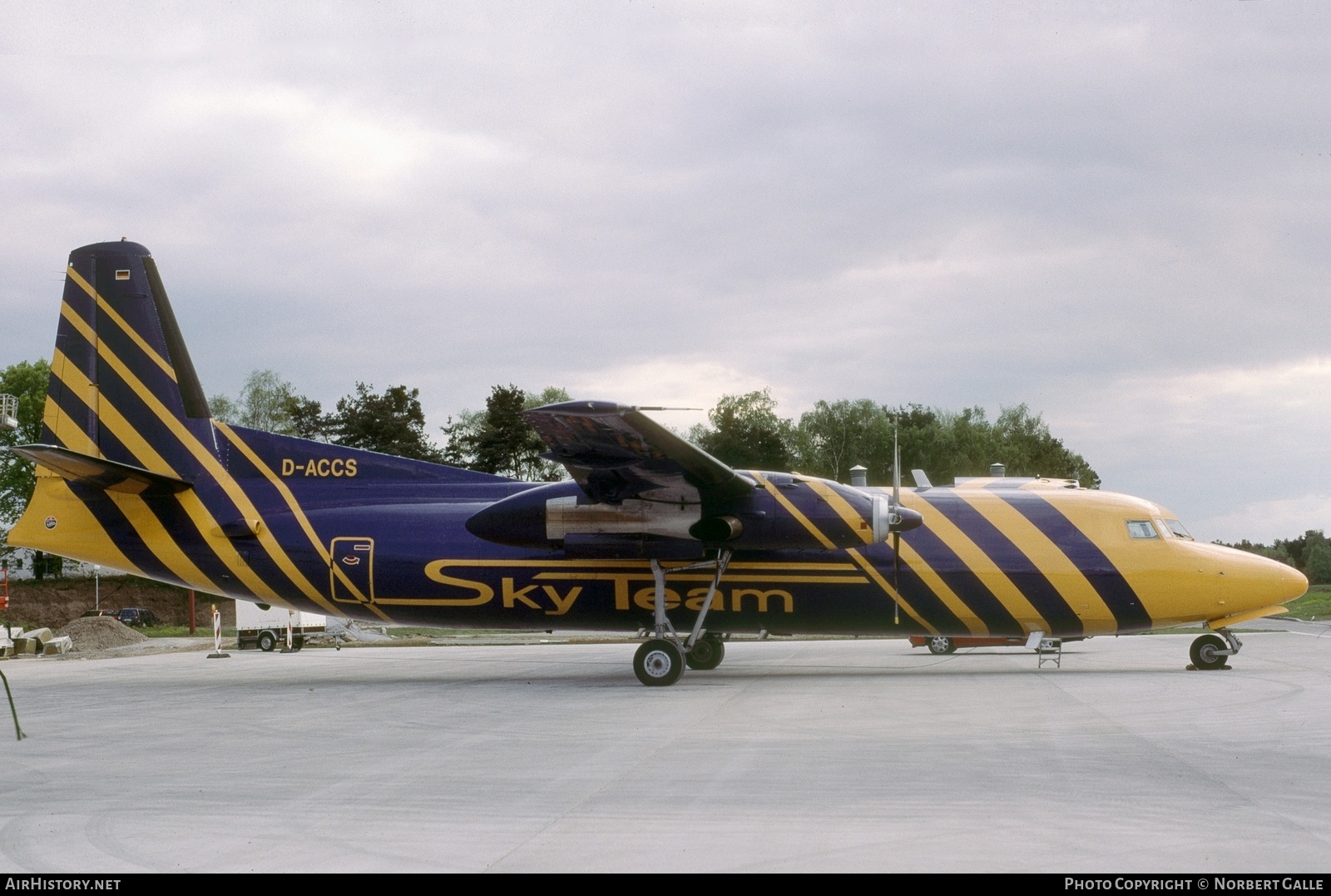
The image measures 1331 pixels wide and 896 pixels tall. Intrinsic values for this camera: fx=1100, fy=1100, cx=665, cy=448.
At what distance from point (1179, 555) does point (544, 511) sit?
10.7 metres

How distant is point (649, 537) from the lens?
18.0 m

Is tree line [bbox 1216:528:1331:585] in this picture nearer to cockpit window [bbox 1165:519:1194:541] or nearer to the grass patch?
the grass patch

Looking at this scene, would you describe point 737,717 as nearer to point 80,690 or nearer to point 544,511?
point 544,511

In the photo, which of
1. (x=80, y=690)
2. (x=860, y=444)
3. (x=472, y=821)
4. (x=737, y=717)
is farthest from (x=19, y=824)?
(x=860, y=444)

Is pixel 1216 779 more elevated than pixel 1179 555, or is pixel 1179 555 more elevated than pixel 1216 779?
pixel 1179 555

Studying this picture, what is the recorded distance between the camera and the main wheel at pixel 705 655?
67.5 ft

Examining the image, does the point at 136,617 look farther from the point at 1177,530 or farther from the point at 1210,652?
the point at 1210,652

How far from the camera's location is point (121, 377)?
19.9 meters

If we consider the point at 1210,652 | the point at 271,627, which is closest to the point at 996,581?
the point at 1210,652

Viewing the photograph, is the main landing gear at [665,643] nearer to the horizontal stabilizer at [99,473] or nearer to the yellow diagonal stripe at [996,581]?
the yellow diagonal stripe at [996,581]

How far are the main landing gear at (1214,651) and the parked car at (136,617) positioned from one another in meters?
57.5

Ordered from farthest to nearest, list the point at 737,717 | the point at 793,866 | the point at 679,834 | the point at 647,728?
the point at 737,717
the point at 647,728
the point at 679,834
the point at 793,866

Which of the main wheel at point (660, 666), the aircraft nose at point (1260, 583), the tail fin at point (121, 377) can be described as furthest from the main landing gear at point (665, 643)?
the tail fin at point (121, 377)

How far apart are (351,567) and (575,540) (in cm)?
401
